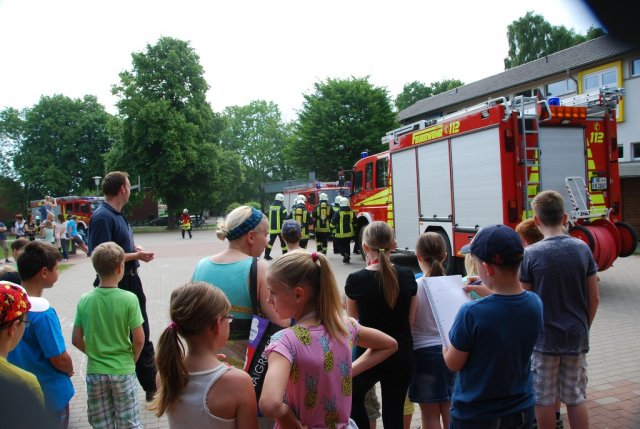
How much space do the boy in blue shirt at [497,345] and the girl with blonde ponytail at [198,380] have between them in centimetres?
102

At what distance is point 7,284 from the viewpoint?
205 centimetres

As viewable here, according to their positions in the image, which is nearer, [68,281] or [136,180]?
[68,281]

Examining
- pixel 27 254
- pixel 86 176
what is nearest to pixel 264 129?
pixel 86 176

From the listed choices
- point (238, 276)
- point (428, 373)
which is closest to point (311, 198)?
point (428, 373)

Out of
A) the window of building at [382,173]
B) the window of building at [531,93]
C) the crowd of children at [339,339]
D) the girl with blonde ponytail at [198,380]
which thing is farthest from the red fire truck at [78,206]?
the girl with blonde ponytail at [198,380]

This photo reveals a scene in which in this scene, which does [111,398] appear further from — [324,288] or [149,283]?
[149,283]

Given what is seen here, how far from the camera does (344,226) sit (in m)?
14.0

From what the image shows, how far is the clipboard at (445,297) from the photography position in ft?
9.02

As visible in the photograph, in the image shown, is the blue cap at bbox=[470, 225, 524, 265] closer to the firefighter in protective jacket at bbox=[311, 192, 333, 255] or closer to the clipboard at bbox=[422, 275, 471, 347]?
the clipboard at bbox=[422, 275, 471, 347]

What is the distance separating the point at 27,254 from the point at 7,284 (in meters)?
1.40

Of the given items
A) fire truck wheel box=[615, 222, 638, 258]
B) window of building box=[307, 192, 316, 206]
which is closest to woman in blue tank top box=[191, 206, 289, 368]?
fire truck wheel box=[615, 222, 638, 258]

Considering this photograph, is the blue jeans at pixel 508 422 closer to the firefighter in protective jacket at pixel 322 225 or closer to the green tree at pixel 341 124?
the firefighter in protective jacket at pixel 322 225

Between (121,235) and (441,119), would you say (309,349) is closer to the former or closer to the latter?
(121,235)

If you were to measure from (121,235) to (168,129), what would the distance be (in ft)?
112
